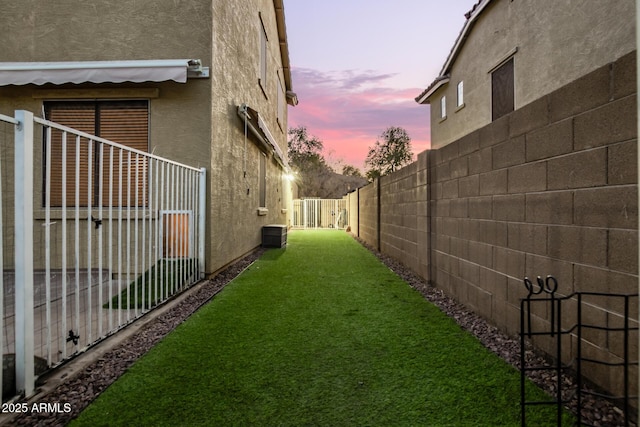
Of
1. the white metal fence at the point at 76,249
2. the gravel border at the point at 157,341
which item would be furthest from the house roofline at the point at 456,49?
the white metal fence at the point at 76,249

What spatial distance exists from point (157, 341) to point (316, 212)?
1732 centimetres

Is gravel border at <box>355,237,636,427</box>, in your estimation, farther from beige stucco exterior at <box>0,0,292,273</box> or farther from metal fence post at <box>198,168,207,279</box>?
beige stucco exterior at <box>0,0,292,273</box>

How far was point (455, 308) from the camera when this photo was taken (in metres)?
3.78

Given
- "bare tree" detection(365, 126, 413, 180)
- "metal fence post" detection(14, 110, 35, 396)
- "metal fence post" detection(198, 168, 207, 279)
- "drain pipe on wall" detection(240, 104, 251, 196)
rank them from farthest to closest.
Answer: "bare tree" detection(365, 126, 413, 180), "drain pipe on wall" detection(240, 104, 251, 196), "metal fence post" detection(198, 168, 207, 279), "metal fence post" detection(14, 110, 35, 396)

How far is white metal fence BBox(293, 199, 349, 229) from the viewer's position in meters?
20.1

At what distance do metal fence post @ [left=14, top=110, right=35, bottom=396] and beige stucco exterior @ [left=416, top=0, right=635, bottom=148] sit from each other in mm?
7883

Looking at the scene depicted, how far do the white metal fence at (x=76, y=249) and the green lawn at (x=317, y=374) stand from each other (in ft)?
1.83

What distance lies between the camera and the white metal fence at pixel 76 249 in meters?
2.03

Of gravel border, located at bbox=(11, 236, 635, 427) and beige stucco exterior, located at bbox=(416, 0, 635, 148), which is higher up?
beige stucco exterior, located at bbox=(416, 0, 635, 148)

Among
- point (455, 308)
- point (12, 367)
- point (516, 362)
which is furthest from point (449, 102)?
point (12, 367)

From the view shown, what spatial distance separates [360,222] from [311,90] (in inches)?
473

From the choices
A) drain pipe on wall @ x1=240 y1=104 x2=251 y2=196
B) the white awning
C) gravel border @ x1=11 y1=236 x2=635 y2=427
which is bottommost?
gravel border @ x1=11 y1=236 x2=635 y2=427

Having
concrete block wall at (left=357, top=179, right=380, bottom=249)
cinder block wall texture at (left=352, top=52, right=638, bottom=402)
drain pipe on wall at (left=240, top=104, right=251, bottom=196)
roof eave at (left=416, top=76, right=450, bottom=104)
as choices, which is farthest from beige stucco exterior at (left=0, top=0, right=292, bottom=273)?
roof eave at (left=416, top=76, right=450, bottom=104)

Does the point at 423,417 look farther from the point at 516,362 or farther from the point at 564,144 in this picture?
the point at 564,144
